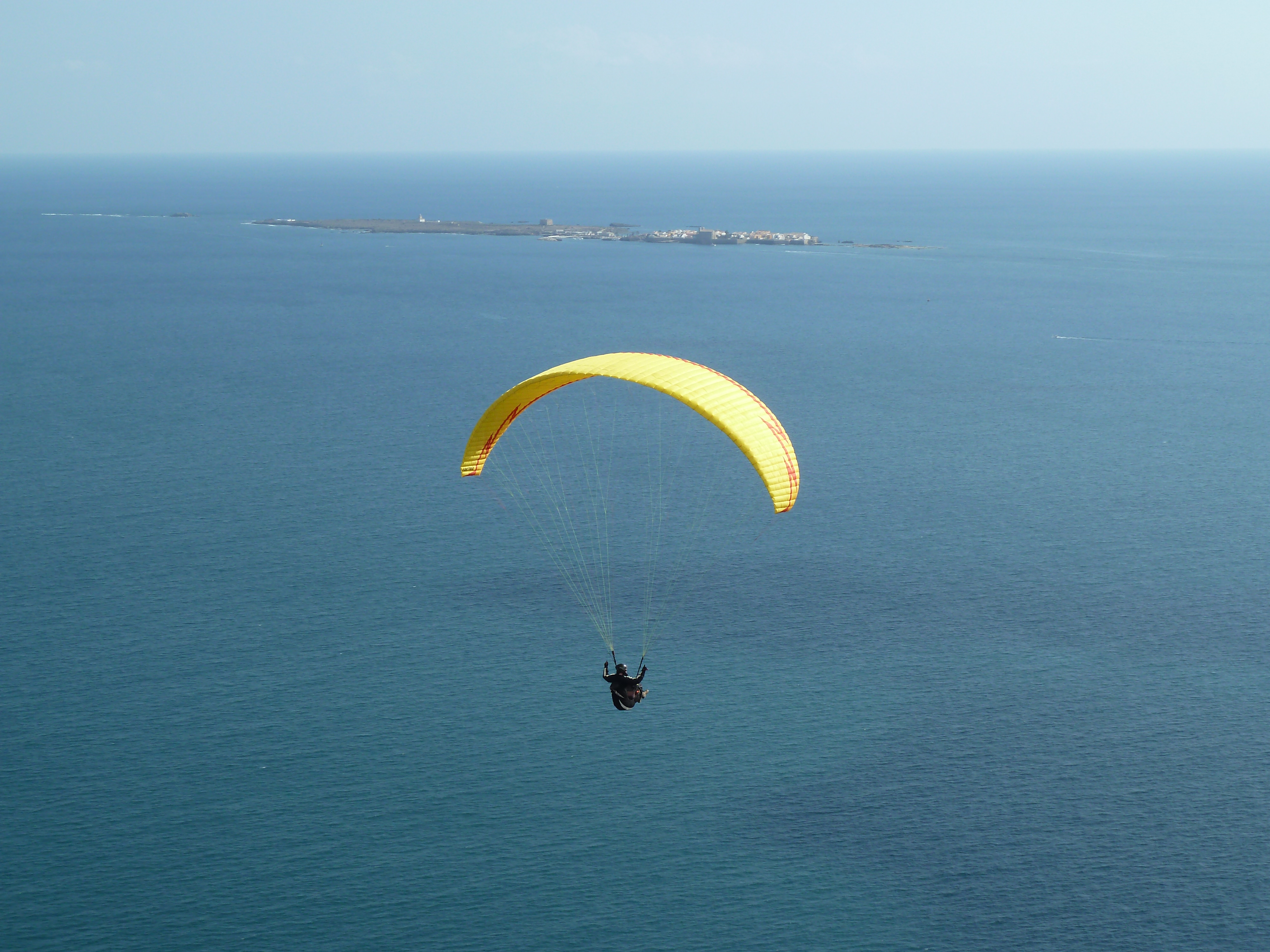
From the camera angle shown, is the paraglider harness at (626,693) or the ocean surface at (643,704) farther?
the ocean surface at (643,704)

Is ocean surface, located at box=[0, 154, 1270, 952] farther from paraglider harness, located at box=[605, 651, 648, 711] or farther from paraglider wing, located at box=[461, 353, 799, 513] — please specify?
paraglider wing, located at box=[461, 353, 799, 513]

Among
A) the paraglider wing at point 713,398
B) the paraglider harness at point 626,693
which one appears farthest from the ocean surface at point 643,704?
the paraglider wing at point 713,398

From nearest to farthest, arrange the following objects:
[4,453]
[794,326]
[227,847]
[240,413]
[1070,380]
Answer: [227,847], [4,453], [240,413], [1070,380], [794,326]

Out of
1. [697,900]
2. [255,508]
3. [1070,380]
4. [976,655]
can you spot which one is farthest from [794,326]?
[697,900]

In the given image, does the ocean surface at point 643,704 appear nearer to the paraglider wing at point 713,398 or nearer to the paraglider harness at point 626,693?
the paraglider harness at point 626,693

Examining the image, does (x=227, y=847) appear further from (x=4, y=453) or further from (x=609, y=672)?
(x=4, y=453)

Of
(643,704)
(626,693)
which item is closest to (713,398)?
(626,693)

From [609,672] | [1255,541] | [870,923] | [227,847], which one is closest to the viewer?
[870,923]

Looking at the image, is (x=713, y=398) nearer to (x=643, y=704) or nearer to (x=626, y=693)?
(x=626, y=693)

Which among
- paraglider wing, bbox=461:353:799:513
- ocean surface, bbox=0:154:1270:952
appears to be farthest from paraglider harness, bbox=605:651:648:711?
ocean surface, bbox=0:154:1270:952
